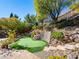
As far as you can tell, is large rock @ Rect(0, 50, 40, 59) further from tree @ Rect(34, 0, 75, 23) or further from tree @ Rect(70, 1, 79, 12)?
tree @ Rect(34, 0, 75, 23)

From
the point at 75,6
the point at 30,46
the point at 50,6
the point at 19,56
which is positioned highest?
the point at 50,6

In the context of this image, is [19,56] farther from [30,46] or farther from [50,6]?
[50,6]

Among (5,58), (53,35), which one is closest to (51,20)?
(53,35)

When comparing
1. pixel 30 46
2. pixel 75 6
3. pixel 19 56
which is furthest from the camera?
pixel 75 6

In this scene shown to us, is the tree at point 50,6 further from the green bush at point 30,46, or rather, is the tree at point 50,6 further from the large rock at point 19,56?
the large rock at point 19,56

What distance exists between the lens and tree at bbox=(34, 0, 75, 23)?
80.2 ft

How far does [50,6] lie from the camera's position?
81.0ft

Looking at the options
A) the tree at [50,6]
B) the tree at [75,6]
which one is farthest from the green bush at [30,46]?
the tree at [50,6]

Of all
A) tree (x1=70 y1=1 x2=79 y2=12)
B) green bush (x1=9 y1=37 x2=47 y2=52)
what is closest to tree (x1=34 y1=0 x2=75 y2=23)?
tree (x1=70 y1=1 x2=79 y2=12)

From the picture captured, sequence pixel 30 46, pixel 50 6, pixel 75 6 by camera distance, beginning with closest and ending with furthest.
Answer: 1. pixel 30 46
2. pixel 75 6
3. pixel 50 6

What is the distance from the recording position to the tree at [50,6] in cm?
2445

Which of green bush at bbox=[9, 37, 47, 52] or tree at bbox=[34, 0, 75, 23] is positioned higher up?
tree at bbox=[34, 0, 75, 23]

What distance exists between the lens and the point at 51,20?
87.8ft

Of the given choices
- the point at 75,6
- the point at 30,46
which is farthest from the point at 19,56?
the point at 75,6
